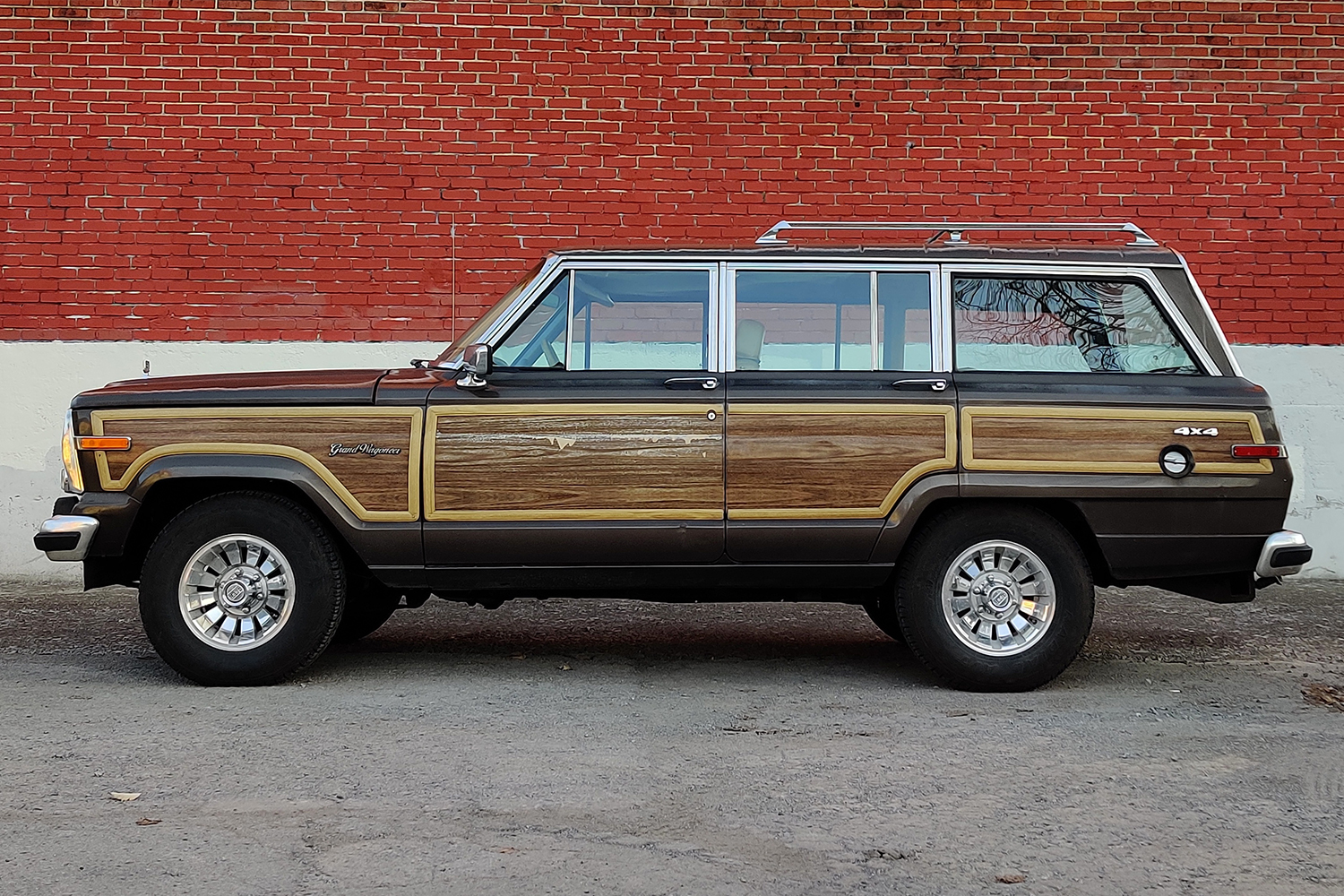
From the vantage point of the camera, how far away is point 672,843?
3893mm

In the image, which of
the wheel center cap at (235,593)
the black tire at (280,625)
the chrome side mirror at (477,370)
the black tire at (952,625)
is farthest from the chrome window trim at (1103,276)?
the wheel center cap at (235,593)

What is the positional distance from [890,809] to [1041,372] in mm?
2585

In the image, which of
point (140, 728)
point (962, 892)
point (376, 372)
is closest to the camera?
point (962, 892)

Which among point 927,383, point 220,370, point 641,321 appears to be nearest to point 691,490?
point 641,321

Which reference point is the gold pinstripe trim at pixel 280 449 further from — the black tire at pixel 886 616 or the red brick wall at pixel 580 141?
the red brick wall at pixel 580 141

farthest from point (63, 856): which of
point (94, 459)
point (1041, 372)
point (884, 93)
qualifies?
point (884, 93)

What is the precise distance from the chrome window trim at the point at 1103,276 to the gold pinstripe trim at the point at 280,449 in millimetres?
2364

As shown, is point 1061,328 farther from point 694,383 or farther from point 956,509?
point 694,383

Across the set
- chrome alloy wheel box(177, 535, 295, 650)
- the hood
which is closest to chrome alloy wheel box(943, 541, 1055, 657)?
the hood

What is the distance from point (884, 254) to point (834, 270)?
239 millimetres

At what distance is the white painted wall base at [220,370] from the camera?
10031mm

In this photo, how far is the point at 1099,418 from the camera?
6.04m

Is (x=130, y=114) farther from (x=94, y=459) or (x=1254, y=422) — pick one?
(x=1254, y=422)

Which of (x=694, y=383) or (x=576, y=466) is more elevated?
(x=694, y=383)
